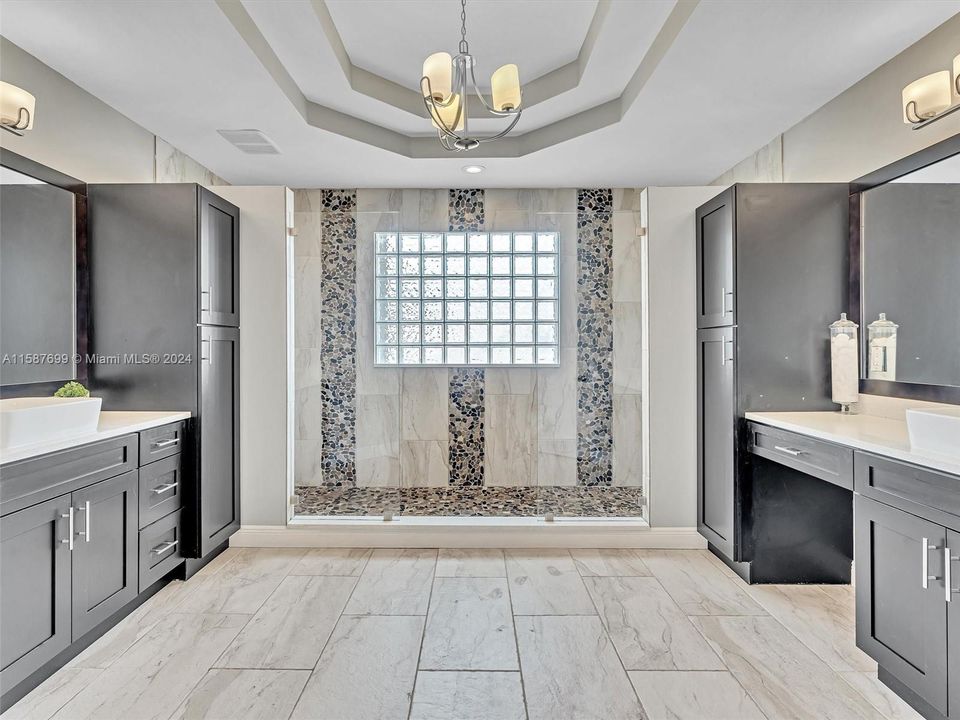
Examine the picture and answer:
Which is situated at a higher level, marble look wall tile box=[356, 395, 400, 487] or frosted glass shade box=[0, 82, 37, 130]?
frosted glass shade box=[0, 82, 37, 130]

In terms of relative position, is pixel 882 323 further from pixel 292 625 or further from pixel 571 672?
pixel 292 625

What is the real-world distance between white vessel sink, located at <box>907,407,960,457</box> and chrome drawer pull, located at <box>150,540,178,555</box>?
3.18 m

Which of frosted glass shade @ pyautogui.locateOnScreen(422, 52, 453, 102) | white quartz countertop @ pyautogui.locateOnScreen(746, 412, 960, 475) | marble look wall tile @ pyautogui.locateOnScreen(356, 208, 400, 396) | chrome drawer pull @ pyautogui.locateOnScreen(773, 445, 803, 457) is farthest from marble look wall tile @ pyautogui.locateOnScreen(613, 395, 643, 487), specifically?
frosted glass shade @ pyautogui.locateOnScreen(422, 52, 453, 102)

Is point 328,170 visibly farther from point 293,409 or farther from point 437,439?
point 437,439

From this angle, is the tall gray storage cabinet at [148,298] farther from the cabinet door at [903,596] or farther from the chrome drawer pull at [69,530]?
the cabinet door at [903,596]

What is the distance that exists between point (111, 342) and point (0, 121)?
1.07 m

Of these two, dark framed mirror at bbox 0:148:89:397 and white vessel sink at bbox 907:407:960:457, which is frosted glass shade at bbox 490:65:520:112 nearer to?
white vessel sink at bbox 907:407:960:457

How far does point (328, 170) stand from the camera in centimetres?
436

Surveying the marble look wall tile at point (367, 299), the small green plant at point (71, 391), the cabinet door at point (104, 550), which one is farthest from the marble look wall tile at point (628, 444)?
the small green plant at point (71, 391)

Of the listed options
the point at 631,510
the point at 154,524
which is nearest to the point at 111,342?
the point at 154,524

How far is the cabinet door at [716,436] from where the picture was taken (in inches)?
118

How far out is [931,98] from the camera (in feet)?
7.88

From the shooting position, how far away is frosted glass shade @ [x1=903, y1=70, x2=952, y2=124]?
93.0 inches

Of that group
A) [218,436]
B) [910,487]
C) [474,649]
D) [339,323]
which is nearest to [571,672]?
[474,649]
